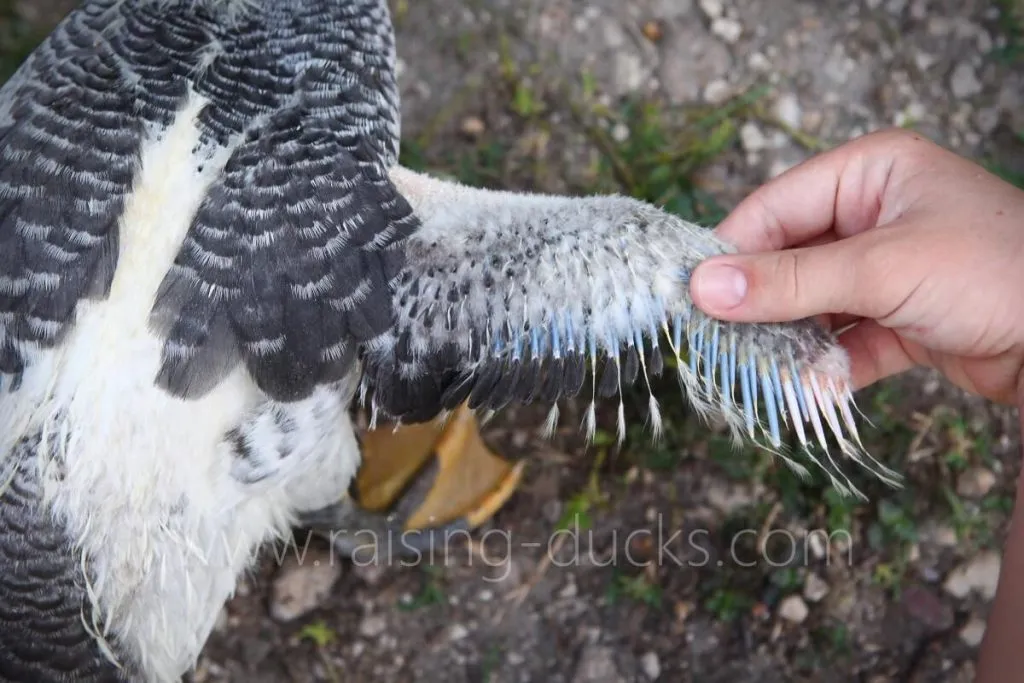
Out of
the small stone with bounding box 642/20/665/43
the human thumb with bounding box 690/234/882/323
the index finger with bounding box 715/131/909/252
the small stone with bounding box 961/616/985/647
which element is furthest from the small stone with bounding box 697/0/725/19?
the small stone with bounding box 961/616/985/647

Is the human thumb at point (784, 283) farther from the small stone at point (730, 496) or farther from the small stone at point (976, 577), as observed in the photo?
the small stone at point (976, 577)

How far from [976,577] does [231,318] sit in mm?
1828

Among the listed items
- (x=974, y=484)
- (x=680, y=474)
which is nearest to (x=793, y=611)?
(x=680, y=474)

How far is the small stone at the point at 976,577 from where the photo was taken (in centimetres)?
203

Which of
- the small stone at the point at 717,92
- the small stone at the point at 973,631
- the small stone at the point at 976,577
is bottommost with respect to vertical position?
the small stone at the point at 973,631

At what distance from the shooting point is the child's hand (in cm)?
119

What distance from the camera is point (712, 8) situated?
236 centimetres

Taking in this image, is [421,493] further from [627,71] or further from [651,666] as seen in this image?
[627,71]

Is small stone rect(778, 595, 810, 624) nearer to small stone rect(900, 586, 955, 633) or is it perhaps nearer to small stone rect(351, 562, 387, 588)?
small stone rect(900, 586, 955, 633)

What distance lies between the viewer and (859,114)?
7.70ft

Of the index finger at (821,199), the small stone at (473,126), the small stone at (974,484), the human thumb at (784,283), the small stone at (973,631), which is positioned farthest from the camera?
the small stone at (473,126)

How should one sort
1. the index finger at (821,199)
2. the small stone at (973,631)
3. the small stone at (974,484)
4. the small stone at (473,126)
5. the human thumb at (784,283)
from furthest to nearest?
the small stone at (473,126), the small stone at (974,484), the small stone at (973,631), the index finger at (821,199), the human thumb at (784,283)

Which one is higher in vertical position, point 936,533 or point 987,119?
point 987,119

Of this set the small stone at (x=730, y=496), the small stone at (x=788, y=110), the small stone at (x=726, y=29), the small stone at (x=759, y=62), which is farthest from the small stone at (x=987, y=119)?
the small stone at (x=730, y=496)
